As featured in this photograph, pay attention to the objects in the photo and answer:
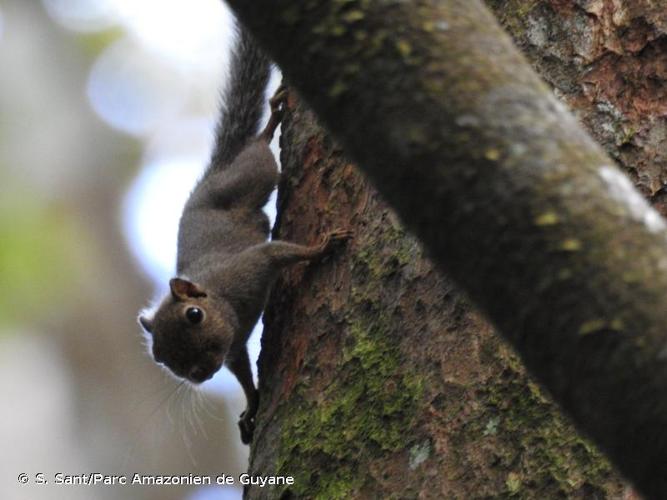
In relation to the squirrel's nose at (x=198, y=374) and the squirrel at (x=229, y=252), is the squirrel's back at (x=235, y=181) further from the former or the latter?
the squirrel's nose at (x=198, y=374)

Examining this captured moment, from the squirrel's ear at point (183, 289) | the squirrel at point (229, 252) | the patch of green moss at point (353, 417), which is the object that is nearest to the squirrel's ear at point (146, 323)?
the squirrel at point (229, 252)

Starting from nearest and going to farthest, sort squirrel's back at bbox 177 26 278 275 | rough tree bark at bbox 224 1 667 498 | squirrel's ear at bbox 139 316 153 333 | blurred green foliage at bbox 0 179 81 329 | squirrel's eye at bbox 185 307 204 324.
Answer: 1. rough tree bark at bbox 224 1 667 498
2. squirrel's eye at bbox 185 307 204 324
3. squirrel's ear at bbox 139 316 153 333
4. squirrel's back at bbox 177 26 278 275
5. blurred green foliage at bbox 0 179 81 329

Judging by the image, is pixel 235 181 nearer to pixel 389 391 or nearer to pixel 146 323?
pixel 146 323

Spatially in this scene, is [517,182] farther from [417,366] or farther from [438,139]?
[417,366]

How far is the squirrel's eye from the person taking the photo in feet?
14.9

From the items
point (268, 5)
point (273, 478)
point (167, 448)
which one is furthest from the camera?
point (167, 448)

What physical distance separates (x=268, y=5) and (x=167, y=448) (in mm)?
8330

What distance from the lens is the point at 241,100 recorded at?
5164 mm

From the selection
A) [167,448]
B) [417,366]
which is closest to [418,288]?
[417,366]

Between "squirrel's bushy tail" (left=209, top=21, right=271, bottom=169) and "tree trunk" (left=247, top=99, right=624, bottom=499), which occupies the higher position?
"tree trunk" (left=247, top=99, right=624, bottom=499)

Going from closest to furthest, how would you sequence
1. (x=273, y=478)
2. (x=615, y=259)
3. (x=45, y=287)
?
(x=615, y=259) → (x=273, y=478) → (x=45, y=287)

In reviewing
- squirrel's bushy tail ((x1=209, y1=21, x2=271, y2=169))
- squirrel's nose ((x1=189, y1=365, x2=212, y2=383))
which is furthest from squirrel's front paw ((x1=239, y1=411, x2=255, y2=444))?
squirrel's bushy tail ((x1=209, y1=21, x2=271, y2=169))

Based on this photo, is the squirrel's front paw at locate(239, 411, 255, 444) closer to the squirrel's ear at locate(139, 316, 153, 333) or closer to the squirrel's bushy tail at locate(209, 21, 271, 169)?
the squirrel's ear at locate(139, 316, 153, 333)

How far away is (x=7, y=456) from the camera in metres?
9.46
